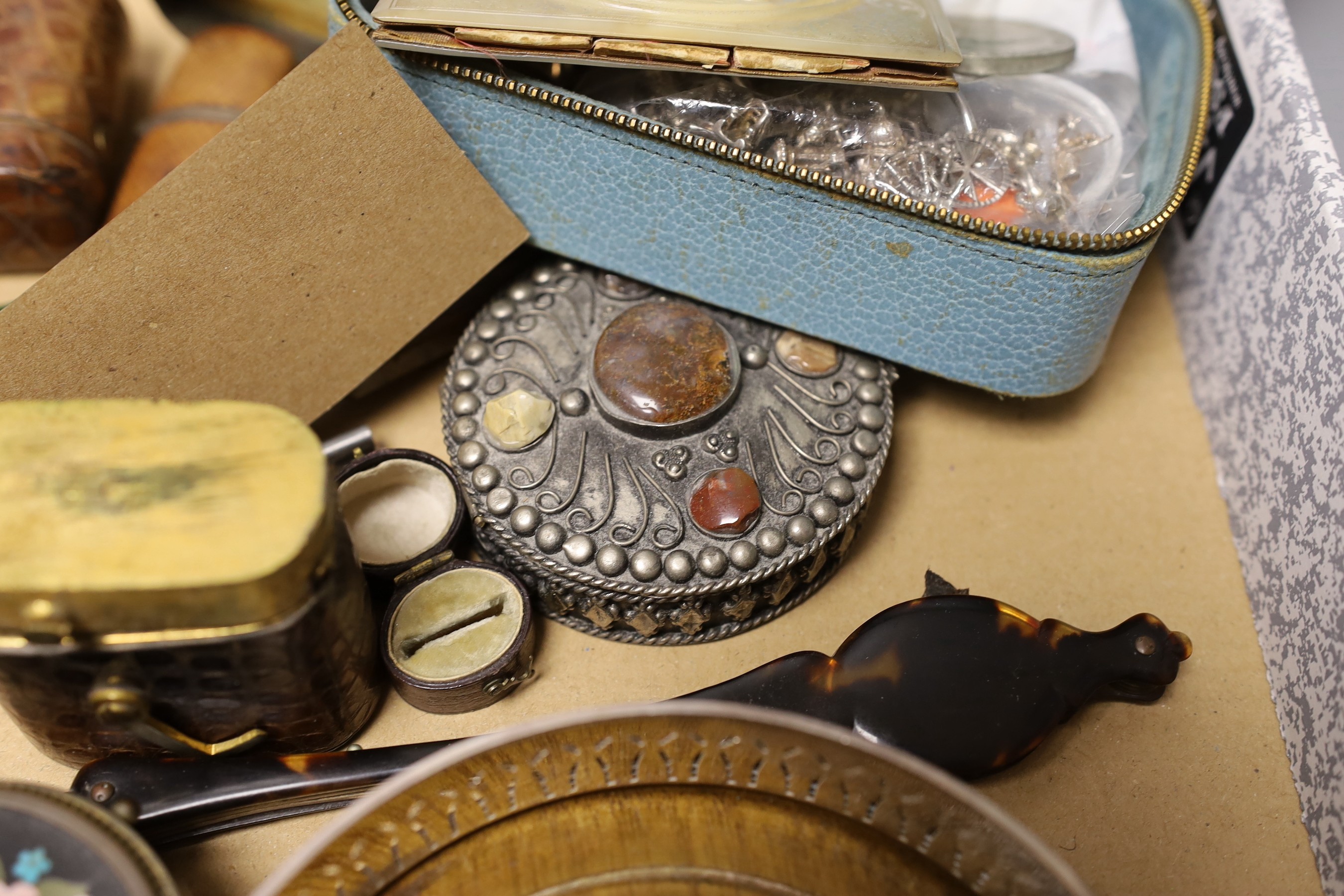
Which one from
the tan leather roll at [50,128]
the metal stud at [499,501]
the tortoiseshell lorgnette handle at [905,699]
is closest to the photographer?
the tortoiseshell lorgnette handle at [905,699]

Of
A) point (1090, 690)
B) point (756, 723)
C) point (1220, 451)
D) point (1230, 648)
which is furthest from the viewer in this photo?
point (1220, 451)

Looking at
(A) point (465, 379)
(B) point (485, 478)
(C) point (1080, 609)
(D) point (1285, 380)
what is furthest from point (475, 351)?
(D) point (1285, 380)

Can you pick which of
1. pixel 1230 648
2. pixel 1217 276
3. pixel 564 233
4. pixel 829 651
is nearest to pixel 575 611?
pixel 829 651

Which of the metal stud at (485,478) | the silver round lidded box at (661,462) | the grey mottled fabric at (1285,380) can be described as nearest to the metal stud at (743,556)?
the silver round lidded box at (661,462)

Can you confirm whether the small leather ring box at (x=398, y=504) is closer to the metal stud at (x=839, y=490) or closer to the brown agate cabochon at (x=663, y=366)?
the brown agate cabochon at (x=663, y=366)

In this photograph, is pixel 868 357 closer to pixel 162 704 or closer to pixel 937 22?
pixel 937 22

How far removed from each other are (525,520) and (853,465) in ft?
0.99

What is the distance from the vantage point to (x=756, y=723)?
57 cm

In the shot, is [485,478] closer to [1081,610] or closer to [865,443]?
[865,443]

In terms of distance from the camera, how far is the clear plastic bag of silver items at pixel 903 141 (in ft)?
2.95

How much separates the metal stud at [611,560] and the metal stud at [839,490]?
19 cm

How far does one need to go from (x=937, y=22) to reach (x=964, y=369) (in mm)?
327

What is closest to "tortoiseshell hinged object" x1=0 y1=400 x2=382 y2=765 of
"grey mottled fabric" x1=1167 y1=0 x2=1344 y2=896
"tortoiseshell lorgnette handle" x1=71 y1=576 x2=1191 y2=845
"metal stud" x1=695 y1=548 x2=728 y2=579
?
"tortoiseshell lorgnette handle" x1=71 y1=576 x2=1191 y2=845

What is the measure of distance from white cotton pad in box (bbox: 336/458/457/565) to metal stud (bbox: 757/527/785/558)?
280 millimetres
